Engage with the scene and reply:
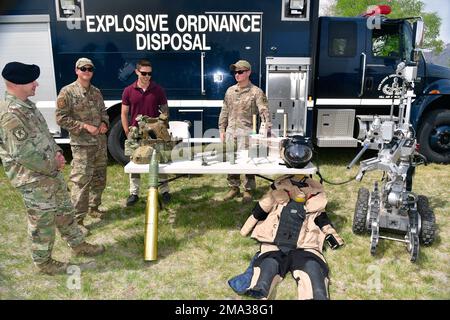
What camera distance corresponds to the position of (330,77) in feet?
23.9

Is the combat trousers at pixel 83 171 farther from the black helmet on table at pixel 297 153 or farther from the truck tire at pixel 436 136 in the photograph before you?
the truck tire at pixel 436 136

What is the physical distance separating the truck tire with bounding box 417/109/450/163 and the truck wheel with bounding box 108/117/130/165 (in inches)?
231

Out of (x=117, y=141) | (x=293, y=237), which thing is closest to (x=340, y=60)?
(x=293, y=237)

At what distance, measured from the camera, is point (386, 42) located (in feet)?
24.1

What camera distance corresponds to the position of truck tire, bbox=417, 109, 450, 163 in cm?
750

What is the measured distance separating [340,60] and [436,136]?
2.49 meters

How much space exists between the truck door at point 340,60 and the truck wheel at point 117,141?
385cm

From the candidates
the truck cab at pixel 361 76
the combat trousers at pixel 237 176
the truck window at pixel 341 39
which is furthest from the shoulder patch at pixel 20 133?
the truck window at pixel 341 39

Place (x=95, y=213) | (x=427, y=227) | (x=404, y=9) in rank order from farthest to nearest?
(x=404, y=9) → (x=95, y=213) → (x=427, y=227)

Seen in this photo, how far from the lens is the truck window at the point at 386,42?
730cm

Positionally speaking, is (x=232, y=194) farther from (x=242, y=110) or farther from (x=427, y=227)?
(x=427, y=227)

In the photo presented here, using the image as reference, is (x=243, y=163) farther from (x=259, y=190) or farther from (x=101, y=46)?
(x=101, y=46)

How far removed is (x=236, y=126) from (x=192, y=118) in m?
1.80

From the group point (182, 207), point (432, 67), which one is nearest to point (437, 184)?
point (432, 67)
